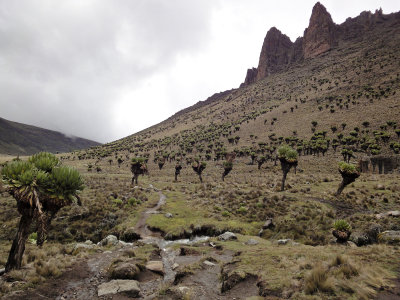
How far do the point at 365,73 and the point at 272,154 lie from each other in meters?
71.2

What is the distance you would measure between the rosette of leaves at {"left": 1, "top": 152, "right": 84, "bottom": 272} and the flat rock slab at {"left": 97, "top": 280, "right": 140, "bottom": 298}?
3.51 metres

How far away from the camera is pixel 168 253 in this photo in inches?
649

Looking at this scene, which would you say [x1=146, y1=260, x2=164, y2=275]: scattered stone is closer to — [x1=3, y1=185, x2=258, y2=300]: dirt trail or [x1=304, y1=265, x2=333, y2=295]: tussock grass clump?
[x1=3, y1=185, x2=258, y2=300]: dirt trail

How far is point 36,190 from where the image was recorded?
422 inches

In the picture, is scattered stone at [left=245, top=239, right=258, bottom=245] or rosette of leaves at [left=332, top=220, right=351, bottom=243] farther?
scattered stone at [left=245, top=239, right=258, bottom=245]

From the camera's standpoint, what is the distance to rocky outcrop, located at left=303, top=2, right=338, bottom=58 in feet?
552

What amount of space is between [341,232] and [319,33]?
20676cm

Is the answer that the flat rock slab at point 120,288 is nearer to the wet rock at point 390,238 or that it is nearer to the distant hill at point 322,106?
the wet rock at point 390,238

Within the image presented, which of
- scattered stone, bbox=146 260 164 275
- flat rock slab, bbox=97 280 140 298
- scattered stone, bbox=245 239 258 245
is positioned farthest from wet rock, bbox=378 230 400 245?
flat rock slab, bbox=97 280 140 298

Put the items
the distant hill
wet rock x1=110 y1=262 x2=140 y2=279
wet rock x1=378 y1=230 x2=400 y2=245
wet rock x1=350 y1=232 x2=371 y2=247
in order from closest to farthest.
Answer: wet rock x1=110 y1=262 x2=140 y2=279
wet rock x1=378 y1=230 x2=400 y2=245
wet rock x1=350 y1=232 x2=371 y2=247
the distant hill

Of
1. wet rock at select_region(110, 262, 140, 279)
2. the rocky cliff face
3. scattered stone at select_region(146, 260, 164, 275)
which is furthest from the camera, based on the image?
the rocky cliff face

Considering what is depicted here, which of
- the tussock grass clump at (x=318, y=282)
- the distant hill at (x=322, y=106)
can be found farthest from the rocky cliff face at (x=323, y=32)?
the tussock grass clump at (x=318, y=282)

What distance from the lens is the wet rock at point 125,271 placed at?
37.8ft

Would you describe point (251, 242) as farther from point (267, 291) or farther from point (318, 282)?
point (318, 282)
